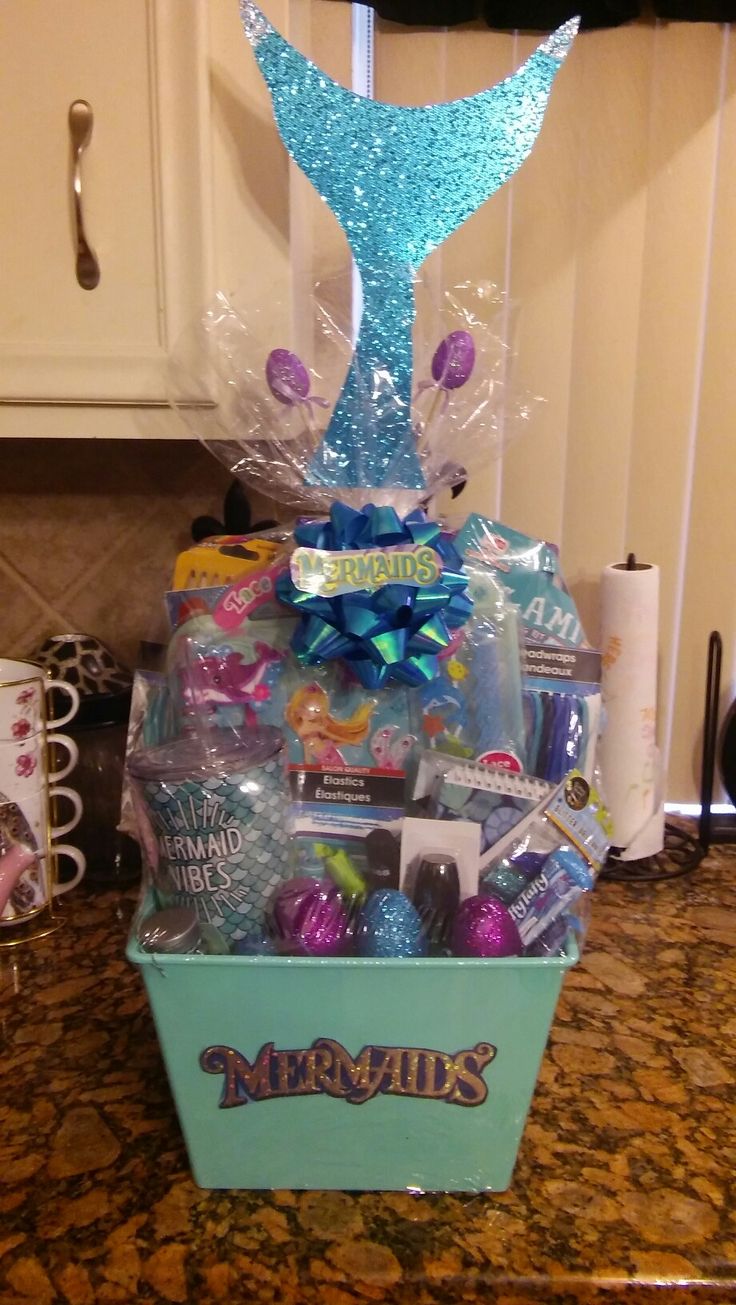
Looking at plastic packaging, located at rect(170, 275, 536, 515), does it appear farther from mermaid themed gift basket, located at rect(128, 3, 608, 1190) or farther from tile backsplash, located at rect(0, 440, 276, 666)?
tile backsplash, located at rect(0, 440, 276, 666)

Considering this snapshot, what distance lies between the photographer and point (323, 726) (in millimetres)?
710

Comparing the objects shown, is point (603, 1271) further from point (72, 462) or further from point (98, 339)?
point (72, 462)

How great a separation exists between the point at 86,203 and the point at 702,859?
0.91 m

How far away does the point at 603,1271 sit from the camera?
54 centimetres

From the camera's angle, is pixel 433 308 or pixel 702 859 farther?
pixel 702 859

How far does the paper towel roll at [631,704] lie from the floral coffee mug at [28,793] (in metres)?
0.55

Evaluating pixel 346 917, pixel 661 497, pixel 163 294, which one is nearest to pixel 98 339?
pixel 163 294

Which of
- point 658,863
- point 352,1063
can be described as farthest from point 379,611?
point 658,863

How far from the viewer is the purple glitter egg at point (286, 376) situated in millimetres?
746

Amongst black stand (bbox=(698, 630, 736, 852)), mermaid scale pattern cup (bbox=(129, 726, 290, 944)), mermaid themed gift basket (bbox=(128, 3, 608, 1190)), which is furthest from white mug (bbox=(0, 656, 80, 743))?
black stand (bbox=(698, 630, 736, 852))

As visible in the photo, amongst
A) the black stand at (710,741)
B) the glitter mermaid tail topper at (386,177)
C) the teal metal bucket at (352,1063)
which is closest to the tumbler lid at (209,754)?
the teal metal bucket at (352,1063)

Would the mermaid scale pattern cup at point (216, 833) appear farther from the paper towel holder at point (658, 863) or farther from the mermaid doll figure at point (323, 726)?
the paper towel holder at point (658, 863)

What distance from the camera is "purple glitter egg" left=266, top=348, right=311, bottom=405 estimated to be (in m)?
0.75

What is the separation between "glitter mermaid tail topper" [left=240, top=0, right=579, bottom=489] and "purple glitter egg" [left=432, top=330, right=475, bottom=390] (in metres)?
0.03
